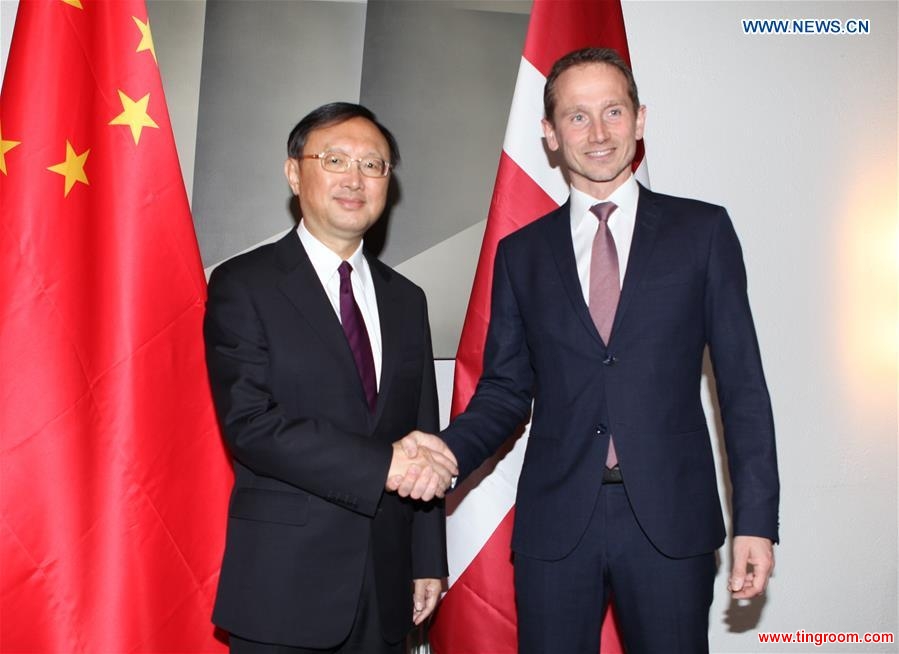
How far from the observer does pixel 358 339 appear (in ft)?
5.66

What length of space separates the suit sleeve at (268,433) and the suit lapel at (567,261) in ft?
1.62

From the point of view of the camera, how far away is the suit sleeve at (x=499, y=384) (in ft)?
6.03

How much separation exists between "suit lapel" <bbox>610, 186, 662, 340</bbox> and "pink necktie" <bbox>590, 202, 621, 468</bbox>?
0.03 meters

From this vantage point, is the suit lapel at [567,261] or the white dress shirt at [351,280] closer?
the suit lapel at [567,261]

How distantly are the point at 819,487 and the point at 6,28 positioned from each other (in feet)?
9.76

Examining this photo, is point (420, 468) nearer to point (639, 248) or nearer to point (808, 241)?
point (639, 248)

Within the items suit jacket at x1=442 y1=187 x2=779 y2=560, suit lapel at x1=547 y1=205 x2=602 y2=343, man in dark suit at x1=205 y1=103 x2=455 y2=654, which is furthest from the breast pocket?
man in dark suit at x1=205 y1=103 x2=455 y2=654

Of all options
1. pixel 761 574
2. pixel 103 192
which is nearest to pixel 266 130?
pixel 103 192

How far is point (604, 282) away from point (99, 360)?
123 centimetres

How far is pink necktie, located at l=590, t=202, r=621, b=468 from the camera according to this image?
1.64 m

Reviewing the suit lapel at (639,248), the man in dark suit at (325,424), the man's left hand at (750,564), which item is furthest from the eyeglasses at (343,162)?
the man's left hand at (750,564)

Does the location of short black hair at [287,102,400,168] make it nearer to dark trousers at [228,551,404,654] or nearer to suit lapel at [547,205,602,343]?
suit lapel at [547,205,602,343]

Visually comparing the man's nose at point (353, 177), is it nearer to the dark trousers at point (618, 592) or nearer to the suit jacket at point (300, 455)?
the suit jacket at point (300, 455)

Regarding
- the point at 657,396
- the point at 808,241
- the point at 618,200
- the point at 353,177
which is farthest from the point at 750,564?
the point at 808,241
